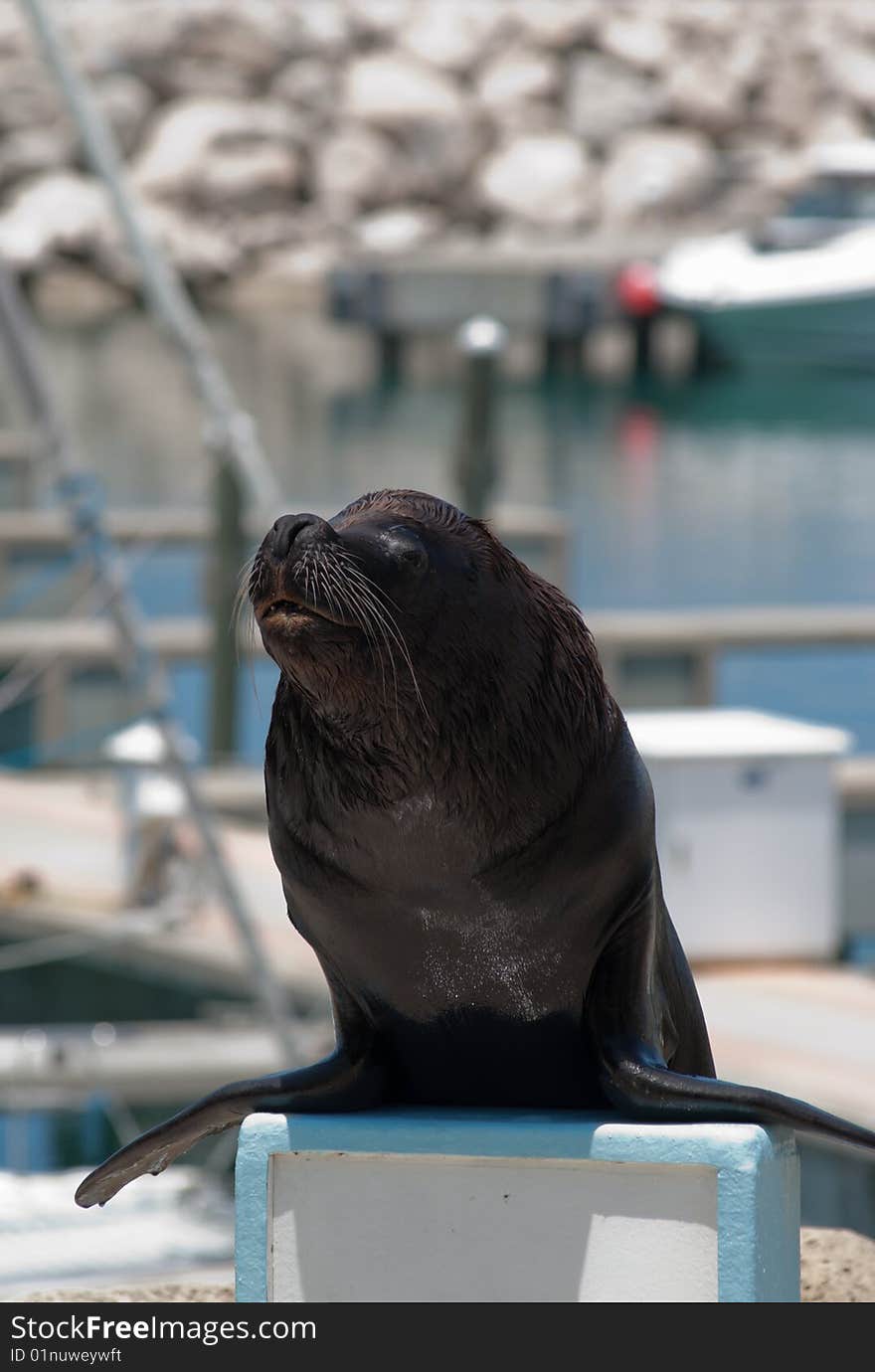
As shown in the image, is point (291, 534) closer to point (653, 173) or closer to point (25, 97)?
point (653, 173)

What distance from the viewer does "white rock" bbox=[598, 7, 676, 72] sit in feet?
134

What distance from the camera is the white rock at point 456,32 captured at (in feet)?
136

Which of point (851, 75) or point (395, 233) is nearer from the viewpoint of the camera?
point (395, 233)

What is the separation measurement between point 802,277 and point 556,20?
9.18 m

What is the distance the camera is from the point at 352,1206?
3.18 m

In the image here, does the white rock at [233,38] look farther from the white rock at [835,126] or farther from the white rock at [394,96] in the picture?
the white rock at [835,126]

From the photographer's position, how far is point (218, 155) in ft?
133

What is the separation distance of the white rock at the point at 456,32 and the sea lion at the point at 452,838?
39.5 m

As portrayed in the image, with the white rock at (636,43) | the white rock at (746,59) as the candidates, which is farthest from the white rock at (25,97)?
the white rock at (746,59)

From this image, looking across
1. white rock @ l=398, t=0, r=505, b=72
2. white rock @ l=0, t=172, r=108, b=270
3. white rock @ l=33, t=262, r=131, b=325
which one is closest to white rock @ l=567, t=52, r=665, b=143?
white rock @ l=398, t=0, r=505, b=72

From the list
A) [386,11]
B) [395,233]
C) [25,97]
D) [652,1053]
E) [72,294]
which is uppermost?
[386,11]

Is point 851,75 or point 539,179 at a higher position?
point 851,75

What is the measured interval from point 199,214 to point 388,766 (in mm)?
38652

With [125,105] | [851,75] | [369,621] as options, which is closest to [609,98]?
[851,75]
